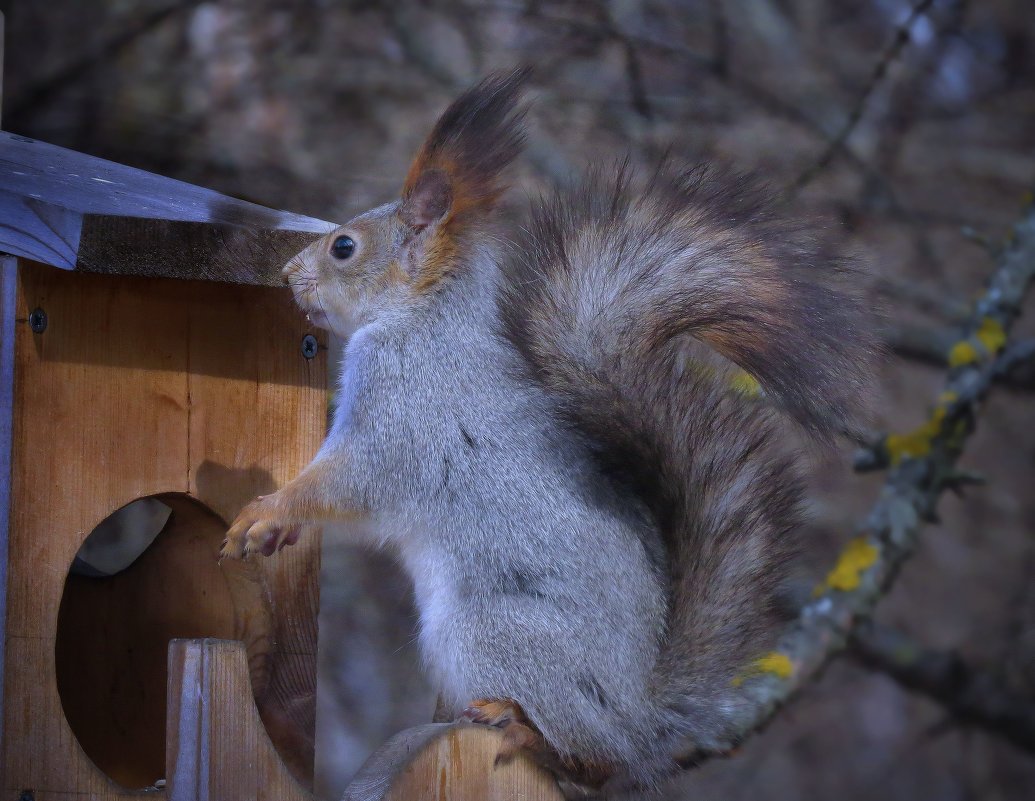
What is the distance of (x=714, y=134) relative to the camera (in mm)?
3006

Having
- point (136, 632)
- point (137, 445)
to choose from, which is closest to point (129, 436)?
point (137, 445)

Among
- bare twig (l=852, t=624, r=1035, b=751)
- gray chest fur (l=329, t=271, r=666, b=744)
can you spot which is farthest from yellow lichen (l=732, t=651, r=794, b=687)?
bare twig (l=852, t=624, r=1035, b=751)

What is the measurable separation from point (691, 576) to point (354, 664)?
1784 millimetres

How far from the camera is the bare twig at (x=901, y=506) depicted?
198cm

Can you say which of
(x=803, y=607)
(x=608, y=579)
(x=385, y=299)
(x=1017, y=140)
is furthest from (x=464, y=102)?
(x=1017, y=140)

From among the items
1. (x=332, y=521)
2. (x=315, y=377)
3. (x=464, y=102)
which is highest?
(x=464, y=102)

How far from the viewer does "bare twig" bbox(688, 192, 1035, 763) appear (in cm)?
198

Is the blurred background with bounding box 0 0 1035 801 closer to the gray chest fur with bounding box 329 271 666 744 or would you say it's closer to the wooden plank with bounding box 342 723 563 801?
the gray chest fur with bounding box 329 271 666 744

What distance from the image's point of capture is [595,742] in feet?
4.64

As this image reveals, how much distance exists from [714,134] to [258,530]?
73.9 inches

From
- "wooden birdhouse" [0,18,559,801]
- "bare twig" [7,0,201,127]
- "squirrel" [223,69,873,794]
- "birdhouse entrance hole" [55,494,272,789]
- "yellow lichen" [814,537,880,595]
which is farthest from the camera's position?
"bare twig" [7,0,201,127]

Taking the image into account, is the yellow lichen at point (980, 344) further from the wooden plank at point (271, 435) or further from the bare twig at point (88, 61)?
the bare twig at point (88, 61)

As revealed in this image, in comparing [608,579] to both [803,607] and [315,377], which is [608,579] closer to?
[315,377]

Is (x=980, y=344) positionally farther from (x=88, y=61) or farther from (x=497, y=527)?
(x=88, y=61)
